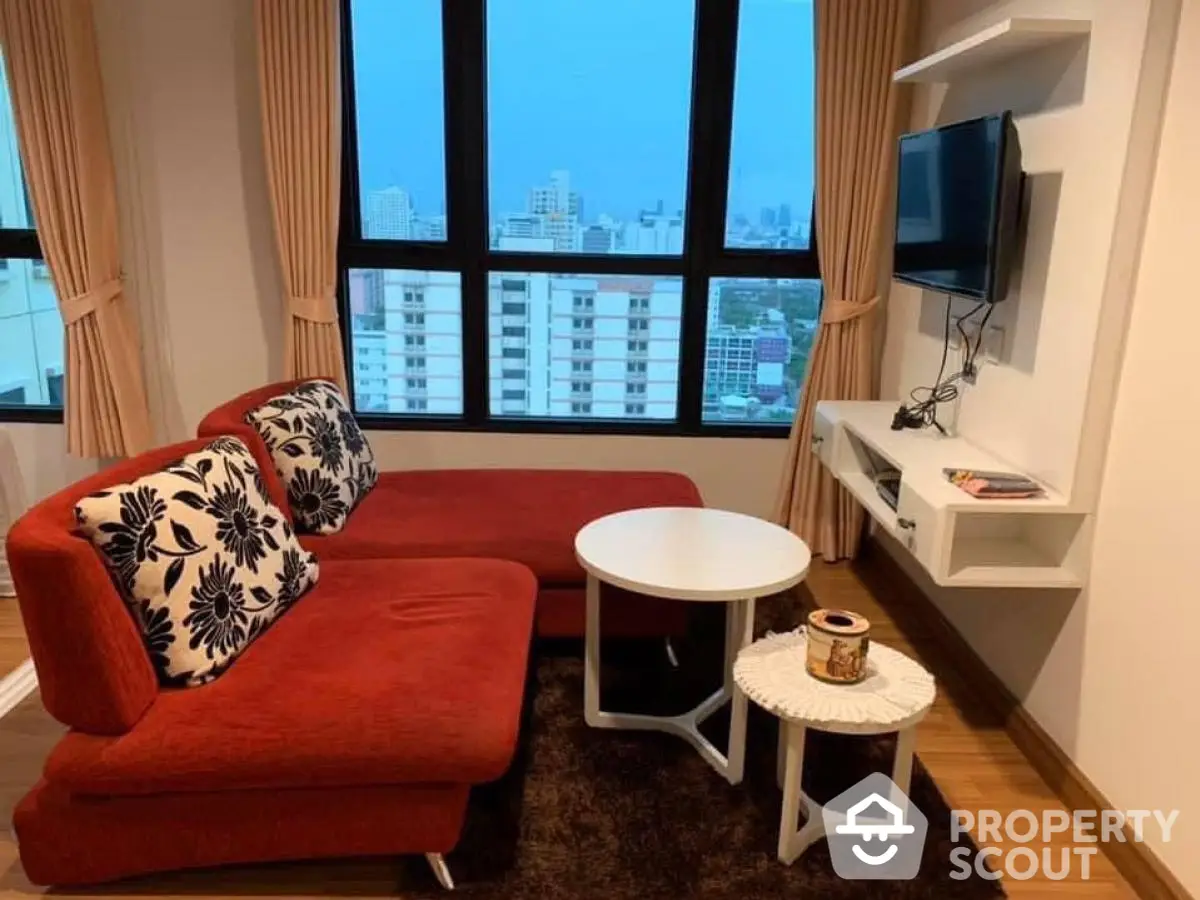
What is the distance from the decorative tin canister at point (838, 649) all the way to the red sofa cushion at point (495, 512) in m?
0.88

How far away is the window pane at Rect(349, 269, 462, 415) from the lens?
3727 millimetres

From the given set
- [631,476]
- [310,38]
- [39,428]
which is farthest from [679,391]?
[39,428]

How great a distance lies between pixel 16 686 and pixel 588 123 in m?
2.75

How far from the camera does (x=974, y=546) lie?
7.77 ft

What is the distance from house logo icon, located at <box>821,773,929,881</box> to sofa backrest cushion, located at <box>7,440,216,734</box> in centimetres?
148

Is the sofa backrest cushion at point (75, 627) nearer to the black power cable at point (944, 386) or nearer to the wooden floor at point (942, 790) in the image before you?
the wooden floor at point (942, 790)

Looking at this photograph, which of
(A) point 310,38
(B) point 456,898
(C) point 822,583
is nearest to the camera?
(B) point 456,898

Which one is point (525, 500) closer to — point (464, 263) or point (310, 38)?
point (464, 263)

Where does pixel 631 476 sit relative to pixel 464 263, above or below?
below

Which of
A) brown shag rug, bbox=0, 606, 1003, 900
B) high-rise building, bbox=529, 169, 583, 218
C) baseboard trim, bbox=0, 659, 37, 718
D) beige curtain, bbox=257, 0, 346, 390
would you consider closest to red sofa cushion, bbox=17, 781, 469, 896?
brown shag rug, bbox=0, 606, 1003, 900

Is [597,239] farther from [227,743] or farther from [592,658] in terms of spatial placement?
[227,743]

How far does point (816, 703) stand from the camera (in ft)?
6.12

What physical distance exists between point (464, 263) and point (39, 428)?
188cm

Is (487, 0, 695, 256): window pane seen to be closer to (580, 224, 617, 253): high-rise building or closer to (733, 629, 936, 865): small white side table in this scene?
(580, 224, 617, 253): high-rise building
